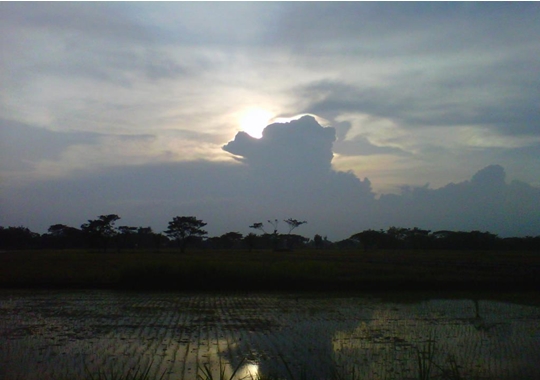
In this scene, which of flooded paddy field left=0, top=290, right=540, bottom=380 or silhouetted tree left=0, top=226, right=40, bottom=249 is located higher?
silhouetted tree left=0, top=226, right=40, bottom=249

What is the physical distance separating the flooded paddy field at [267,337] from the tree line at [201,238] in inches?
2118

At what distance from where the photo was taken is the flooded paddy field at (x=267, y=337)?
27.6 feet

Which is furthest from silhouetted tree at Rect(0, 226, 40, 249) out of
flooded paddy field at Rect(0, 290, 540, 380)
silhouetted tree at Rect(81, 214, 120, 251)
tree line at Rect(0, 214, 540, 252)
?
flooded paddy field at Rect(0, 290, 540, 380)

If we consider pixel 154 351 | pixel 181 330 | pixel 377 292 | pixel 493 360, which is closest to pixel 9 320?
pixel 181 330

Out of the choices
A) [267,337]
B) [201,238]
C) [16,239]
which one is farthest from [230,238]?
[267,337]

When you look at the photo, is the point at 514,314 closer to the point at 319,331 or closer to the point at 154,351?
the point at 319,331

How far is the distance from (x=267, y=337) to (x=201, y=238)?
79673 millimetres

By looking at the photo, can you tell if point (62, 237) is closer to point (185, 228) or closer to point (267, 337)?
point (185, 228)

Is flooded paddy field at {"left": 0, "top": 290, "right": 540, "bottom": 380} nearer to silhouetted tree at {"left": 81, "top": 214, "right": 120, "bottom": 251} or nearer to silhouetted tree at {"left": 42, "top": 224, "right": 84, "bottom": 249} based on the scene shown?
silhouetted tree at {"left": 81, "top": 214, "right": 120, "bottom": 251}

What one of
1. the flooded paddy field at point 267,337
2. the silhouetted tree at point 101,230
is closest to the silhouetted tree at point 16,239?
the silhouetted tree at point 101,230

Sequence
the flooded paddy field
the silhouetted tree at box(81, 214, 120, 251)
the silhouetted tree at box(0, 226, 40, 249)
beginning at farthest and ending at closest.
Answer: the silhouetted tree at box(0, 226, 40, 249), the silhouetted tree at box(81, 214, 120, 251), the flooded paddy field

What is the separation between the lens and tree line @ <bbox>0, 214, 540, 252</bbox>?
234ft

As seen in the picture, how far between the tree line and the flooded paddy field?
2118 inches

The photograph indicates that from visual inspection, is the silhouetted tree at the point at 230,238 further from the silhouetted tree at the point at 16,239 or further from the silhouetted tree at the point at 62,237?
the silhouetted tree at the point at 16,239
